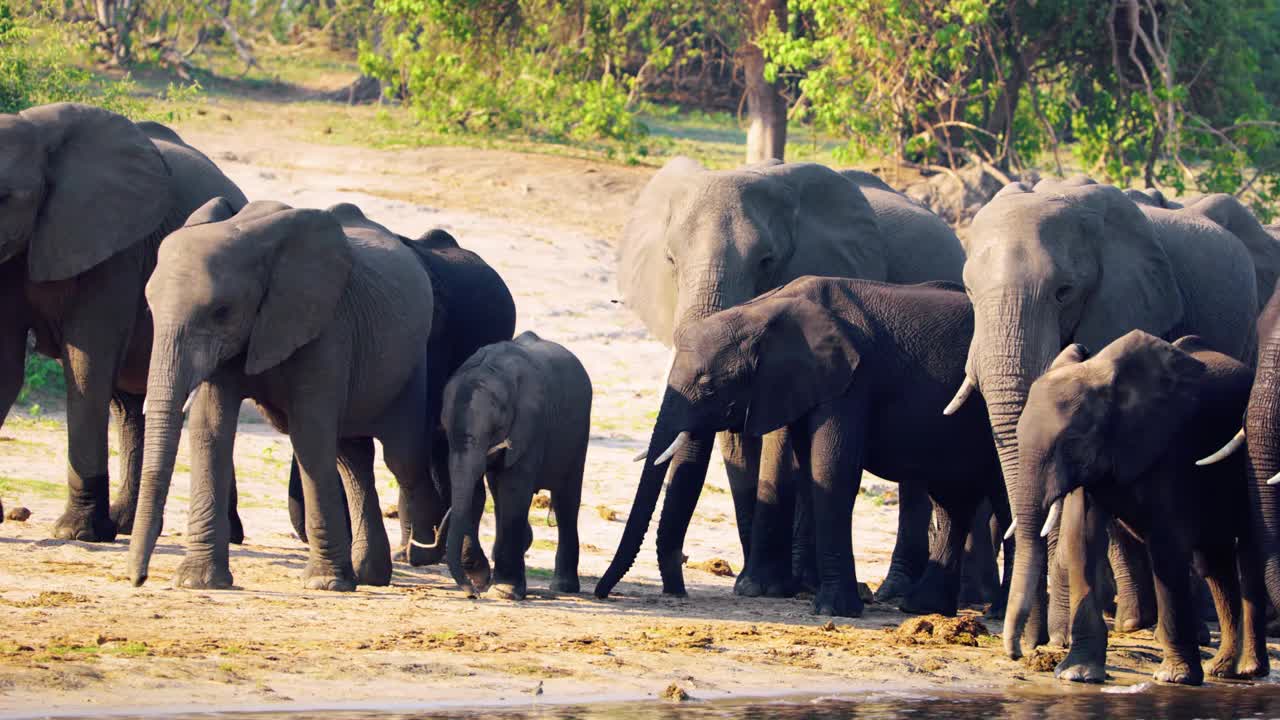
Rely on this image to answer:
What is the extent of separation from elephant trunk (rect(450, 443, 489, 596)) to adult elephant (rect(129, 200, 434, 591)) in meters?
0.48

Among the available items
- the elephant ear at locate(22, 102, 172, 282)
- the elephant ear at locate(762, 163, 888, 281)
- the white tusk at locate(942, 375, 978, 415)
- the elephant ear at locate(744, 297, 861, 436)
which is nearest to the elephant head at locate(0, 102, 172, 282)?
the elephant ear at locate(22, 102, 172, 282)

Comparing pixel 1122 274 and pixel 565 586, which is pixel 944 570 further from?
pixel 565 586

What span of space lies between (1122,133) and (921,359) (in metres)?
13.6

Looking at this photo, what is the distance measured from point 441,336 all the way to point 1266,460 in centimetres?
426

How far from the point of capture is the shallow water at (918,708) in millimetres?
7035

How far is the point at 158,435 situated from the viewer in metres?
8.27

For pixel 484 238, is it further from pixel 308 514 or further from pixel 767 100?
Answer: pixel 308 514

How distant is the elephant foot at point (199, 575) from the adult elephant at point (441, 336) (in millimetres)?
972

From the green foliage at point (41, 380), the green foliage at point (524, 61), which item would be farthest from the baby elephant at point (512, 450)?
the green foliage at point (524, 61)

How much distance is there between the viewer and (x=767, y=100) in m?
22.4

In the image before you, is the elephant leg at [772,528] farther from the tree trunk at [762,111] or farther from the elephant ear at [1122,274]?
the tree trunk at [762,111]

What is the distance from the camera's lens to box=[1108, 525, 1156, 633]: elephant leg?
30.5 ft

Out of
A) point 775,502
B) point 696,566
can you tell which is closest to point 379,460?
point 696,566

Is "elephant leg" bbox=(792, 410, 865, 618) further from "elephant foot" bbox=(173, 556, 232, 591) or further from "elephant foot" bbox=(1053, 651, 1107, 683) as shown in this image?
"elephant foot" bbox=(173, 556, 232, 591)
